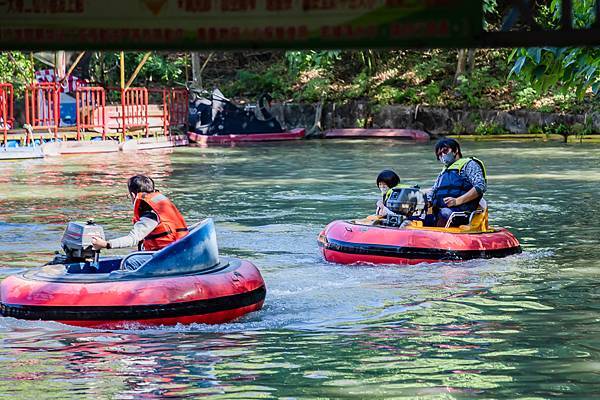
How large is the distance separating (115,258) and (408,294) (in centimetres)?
297

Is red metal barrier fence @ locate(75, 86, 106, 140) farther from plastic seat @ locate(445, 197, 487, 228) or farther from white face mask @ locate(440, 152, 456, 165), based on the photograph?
plastic seat @ locate(445, 197, 487, 228)

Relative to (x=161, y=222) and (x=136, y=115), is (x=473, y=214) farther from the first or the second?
(x=136, y=115)

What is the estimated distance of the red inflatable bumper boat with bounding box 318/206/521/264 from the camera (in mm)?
14180

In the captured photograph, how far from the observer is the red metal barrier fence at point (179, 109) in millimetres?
42562

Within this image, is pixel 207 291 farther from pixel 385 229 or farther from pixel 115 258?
pixel 385 229

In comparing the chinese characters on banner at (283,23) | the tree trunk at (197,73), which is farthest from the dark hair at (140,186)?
the tree trunk at (197,73)

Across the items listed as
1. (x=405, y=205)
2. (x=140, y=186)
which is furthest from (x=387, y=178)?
(x=140, y=186)

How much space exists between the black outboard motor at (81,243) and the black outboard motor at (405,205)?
13.8 feet

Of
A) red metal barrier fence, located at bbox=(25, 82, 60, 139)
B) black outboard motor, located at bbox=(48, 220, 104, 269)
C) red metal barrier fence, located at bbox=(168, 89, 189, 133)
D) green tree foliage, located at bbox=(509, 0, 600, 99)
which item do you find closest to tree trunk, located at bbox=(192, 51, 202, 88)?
red metal barrier fence, located at bbox=(168, 89, 189, 133)

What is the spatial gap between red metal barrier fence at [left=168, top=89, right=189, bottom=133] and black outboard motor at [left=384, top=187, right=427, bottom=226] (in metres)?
27.9

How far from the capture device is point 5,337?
1078cm

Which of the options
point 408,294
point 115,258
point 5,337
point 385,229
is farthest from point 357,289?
point 5,337

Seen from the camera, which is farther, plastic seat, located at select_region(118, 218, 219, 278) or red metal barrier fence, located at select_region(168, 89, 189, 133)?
red metal barrier fence, located at select_region(168, 89, 189, 133)

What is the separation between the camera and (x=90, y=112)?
38375 millimetres
